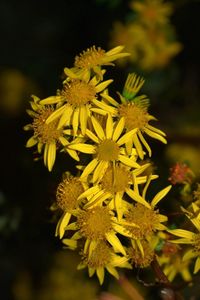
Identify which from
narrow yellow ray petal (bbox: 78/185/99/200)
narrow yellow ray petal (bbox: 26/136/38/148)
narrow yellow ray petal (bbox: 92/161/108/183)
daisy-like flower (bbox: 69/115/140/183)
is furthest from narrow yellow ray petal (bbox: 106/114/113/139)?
narrow yellow ray petal (bbox: 26/136/38/148)

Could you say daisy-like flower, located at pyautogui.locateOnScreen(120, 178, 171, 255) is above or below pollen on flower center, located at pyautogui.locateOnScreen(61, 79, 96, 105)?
below

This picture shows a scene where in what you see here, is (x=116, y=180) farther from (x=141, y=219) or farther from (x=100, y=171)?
(x=141, y=219)

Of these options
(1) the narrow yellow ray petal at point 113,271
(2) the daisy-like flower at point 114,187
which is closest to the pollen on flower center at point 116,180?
(2) the daisy-like flower at point 114,187

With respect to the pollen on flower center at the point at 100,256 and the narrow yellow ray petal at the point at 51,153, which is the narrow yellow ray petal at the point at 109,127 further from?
the pollen on flower center at the point at 100,256

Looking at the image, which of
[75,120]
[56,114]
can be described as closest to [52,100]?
[56,114]

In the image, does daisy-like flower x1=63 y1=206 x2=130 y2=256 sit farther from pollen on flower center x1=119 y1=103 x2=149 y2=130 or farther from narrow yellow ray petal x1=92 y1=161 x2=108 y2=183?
pollen on flower center x1=119 y1=103 x2=149 y2=130

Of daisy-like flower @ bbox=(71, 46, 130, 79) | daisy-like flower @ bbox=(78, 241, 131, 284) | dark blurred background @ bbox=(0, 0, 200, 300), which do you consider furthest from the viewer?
dark blurred background @ bbox=(0, 0, 200, 300)

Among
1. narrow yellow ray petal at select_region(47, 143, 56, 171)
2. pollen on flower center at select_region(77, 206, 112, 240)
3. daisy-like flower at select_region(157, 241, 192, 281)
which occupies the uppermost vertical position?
narrow yellow ray petal at select_region(47, 143, 56, 171)

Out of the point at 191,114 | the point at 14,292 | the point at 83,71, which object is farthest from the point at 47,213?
the point at 191,114
